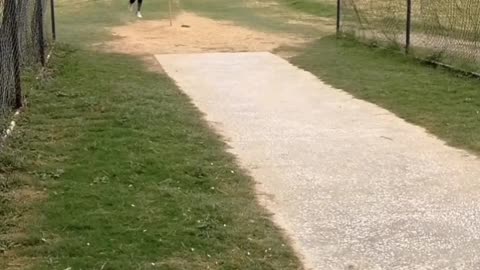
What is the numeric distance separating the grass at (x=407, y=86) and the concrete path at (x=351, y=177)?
0.27 metres

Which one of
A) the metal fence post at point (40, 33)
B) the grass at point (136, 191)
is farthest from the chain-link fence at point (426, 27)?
the metal fence post at point (40, 33)

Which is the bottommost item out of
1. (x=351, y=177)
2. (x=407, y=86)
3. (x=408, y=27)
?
(x=407, y=86)

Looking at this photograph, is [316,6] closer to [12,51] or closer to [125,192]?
[12,51]

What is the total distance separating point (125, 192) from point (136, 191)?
0.08 meters

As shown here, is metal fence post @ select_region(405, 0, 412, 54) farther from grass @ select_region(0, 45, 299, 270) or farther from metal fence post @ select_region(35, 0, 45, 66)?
metal fence post @ select_region(35, 0, 45, 66)

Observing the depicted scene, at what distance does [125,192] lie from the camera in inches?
217

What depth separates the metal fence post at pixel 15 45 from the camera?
324 inches

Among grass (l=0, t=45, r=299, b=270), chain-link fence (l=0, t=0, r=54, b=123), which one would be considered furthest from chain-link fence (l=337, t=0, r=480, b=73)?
chain-link fence (l=0, t=0, r=54, b=123)

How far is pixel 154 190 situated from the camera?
5.55 m

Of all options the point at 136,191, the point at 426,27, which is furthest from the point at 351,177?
the point at 426,27

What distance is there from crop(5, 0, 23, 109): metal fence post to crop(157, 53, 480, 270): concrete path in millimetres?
1956

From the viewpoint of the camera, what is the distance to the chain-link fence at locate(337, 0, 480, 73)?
1233cm

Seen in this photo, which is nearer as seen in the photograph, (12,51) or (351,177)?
(351,177)

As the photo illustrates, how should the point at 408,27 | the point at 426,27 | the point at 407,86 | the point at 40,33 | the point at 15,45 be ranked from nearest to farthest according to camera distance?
the point at 15,45 < the point at 407,86 < the point at 40,33 < the point at 408,27 < the point at 426,27
